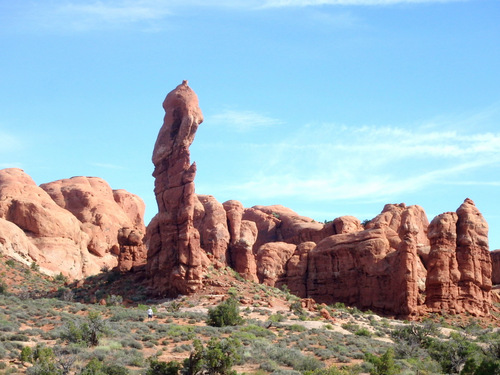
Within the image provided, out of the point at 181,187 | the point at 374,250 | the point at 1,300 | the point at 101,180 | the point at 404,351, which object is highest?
the point at 101,180

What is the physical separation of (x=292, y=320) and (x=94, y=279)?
19.5 metres

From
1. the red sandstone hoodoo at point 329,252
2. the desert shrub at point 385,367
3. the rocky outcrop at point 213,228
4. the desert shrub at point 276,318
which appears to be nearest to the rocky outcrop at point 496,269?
the red sandstone hoodoo at point 329,252

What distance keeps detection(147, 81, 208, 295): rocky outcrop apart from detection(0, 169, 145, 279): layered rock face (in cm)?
649

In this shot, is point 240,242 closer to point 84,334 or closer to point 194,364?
point 84,334

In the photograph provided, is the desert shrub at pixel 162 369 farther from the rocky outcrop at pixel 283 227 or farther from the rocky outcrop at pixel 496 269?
the rocky outcrop at pixel 283 227

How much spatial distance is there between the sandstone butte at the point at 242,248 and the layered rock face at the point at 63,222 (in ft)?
0.46

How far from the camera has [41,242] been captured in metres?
75.6

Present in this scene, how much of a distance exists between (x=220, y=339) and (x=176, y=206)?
2010cm

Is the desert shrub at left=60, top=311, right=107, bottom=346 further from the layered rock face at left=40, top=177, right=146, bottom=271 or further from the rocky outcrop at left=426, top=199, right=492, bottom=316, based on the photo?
the layered rock face at left=40, top=177, right=146, bottom=271

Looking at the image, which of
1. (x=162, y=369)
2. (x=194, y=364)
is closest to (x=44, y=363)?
(x=162, y=369)

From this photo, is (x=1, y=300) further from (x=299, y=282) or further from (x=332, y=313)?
(x=299, y=282)

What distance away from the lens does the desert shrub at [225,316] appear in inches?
1800

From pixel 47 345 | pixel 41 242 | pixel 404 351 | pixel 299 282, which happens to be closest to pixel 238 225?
pixel 299 282

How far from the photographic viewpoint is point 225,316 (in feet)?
151
